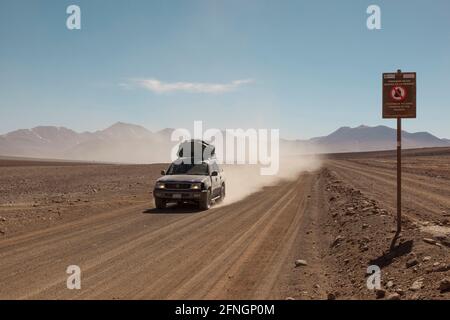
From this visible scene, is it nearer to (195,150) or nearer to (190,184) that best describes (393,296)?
(190,184)

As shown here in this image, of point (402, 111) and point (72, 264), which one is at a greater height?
point (402, 111)

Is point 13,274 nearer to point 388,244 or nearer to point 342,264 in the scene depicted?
point 342,264

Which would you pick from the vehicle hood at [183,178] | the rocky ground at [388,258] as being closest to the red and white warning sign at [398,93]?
the rocky ground at [388,258]

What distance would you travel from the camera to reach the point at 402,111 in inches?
431

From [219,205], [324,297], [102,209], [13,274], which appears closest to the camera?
[324,297]

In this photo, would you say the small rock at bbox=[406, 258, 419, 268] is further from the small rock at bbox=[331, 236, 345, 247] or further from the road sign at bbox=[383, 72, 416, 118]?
the road sign at bbox=[383, 72, 416, 118]

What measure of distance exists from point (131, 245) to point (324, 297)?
5467 mm

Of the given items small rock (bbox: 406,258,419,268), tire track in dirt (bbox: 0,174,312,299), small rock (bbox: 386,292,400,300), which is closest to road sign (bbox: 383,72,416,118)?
small rock (bbox: 406,258,419,268)

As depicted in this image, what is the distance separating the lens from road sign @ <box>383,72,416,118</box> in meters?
10.9

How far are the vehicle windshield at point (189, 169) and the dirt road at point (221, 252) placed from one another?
2.52 meters

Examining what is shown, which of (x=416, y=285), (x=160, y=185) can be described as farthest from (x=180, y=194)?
(x=416, y=285)

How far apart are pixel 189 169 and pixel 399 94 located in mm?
10874

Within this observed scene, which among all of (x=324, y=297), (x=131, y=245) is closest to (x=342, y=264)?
(x=324, y=297)

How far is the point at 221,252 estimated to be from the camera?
10.5 meters
